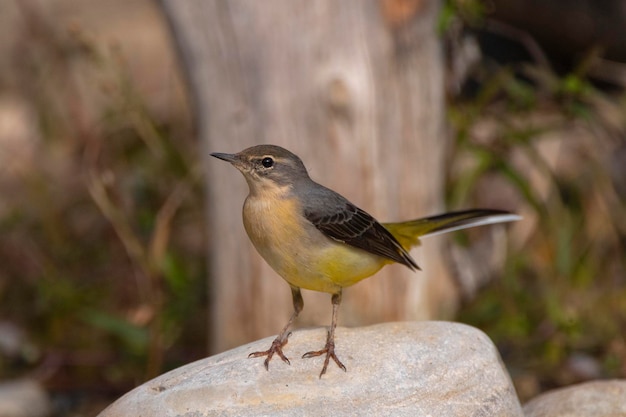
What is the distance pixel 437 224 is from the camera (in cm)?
559

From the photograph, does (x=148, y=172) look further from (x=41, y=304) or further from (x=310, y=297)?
(x=310, y=297)

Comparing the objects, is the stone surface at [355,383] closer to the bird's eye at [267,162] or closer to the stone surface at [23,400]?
the bird's eye at [267,162]

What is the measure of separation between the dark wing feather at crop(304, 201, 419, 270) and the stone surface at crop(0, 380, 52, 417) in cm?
326

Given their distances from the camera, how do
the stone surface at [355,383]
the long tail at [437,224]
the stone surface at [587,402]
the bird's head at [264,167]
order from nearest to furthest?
the stone surface at [355,383] < the bird's head at [264,167] < the stone surface at [587,402] < the long tail at [437,224]

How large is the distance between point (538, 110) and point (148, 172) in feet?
11.8

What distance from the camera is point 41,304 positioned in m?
8.02

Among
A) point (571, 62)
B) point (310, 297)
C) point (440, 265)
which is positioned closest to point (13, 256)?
point (310, 297)

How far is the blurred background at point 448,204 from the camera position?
7316 millimetres

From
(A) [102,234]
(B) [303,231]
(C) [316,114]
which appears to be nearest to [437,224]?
(B) [303,231]

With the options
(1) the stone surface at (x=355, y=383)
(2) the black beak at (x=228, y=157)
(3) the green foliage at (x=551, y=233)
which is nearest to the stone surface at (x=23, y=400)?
(1) the stone surface at (x=355, y=383)

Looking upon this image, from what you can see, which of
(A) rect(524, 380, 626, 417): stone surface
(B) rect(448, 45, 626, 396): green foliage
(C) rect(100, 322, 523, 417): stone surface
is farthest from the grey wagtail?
(B) rect(448, 45, 626, 396): green foliage

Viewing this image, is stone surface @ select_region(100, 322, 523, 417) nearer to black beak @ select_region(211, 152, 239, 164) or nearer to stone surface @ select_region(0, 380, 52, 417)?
black beak @ select_region(211, 152, 239, 164)

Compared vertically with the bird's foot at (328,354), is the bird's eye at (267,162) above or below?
above

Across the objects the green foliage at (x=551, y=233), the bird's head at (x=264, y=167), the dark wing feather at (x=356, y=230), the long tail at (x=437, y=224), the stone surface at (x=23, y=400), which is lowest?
the stone surface at (x=23, y=400)
